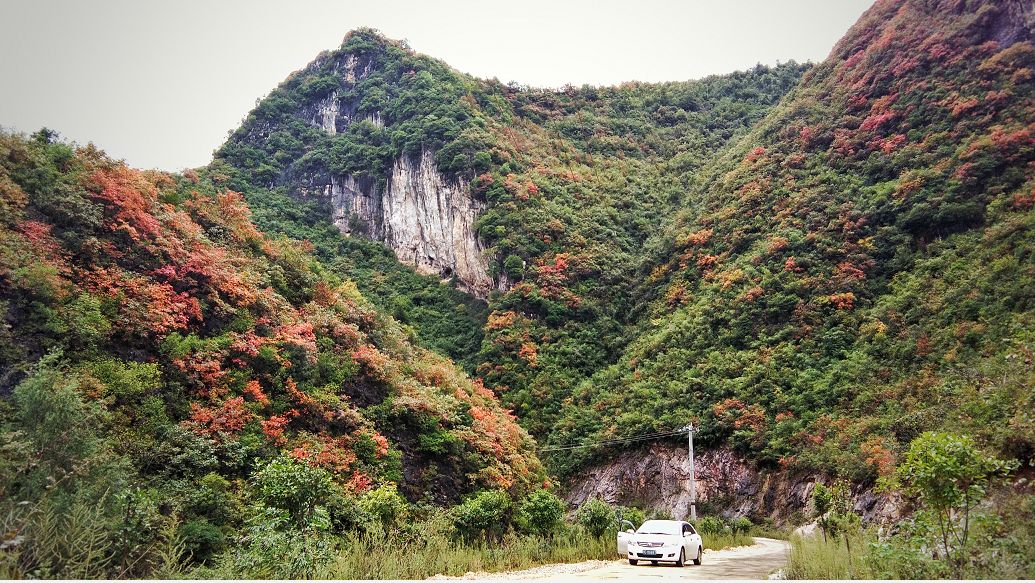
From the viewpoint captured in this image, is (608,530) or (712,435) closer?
(608,530)

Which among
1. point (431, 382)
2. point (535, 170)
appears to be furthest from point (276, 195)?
point (431, 382)

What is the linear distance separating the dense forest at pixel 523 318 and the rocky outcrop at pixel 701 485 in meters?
0.95

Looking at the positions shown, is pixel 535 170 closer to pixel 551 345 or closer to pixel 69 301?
pixel 551 345

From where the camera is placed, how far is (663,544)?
12.4 meters

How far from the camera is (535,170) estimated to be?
55.2 metres

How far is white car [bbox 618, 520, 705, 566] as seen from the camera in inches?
489

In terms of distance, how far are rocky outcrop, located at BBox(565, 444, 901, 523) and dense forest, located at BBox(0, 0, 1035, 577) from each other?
3.13 feet

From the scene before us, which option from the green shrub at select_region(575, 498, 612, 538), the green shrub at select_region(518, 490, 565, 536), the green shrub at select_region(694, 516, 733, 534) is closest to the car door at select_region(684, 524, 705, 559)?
the green shrub at select_region(575, 498, 612, 538)

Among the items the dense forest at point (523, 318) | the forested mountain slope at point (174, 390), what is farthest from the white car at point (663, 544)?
the forested mountain slope at point (174, 390)

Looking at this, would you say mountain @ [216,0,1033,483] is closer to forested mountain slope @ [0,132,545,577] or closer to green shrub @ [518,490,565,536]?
green shrub @ [518,490,565,536]

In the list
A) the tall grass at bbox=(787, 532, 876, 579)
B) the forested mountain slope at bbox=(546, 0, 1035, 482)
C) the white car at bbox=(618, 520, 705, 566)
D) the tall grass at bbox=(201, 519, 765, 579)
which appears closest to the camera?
the tall grass at bbox=(201, 519, 765, 579)

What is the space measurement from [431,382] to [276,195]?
40.5m

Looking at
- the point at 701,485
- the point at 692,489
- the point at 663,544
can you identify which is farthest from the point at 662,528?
the point at 701,485

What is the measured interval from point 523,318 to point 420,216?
18.1m
